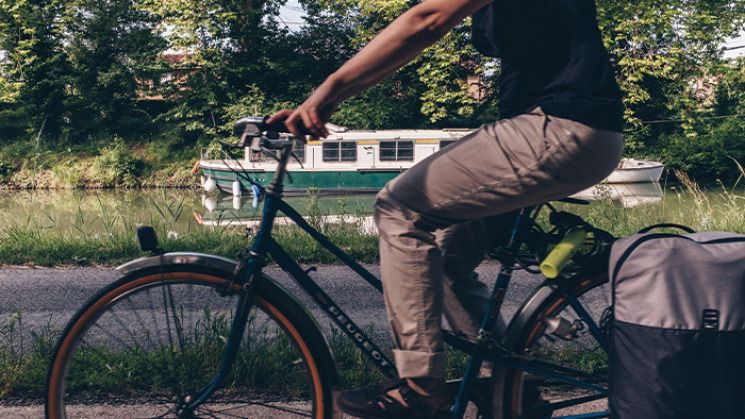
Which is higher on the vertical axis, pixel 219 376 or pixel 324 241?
pixel 324 241

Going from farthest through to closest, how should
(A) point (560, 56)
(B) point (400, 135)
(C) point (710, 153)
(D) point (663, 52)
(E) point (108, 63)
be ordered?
(E) point (108, 63), (D) point (663, 52), (C) point (710, 153), (B) point (400, 135), (A) point (560, 56)

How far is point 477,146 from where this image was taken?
1624mm

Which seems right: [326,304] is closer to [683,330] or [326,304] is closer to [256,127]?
[256,127]

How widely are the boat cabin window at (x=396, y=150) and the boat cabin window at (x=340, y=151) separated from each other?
930mm

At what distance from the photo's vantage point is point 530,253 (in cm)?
178

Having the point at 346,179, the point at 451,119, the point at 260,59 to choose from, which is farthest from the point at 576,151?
the point at 260,59

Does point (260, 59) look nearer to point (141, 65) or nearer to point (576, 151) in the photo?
point (141, 65)

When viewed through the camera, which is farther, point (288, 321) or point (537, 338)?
point (537, 338)

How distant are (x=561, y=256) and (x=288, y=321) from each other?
2.71 feet

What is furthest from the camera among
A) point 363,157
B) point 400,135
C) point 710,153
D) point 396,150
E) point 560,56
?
point 710,153

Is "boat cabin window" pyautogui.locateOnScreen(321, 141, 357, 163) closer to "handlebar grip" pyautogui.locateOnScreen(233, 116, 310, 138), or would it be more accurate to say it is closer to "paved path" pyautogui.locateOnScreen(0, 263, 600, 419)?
"paved path" pyautogui.locateOnScreen(0, 263, 600, 419)

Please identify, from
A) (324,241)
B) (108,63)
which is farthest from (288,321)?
(108,63)

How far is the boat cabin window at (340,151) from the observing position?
18.7 meters

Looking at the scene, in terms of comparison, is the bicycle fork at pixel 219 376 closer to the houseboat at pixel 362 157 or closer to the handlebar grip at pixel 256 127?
the handlebar grip at pixel 256 127
